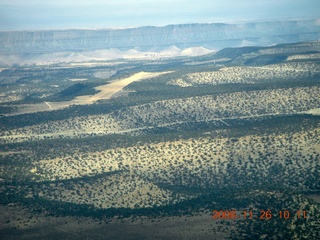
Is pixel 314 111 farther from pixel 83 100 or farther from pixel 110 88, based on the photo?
pixel 110 88

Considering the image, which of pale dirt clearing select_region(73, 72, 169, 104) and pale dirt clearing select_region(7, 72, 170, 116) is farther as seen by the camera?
pale dirt clearing select_region(73, 72, 169, 104)

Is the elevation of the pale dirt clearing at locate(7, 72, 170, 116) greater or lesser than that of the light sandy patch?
lesser

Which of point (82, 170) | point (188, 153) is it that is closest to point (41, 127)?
point (82, 170)

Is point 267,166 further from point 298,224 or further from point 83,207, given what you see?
point 83,207
